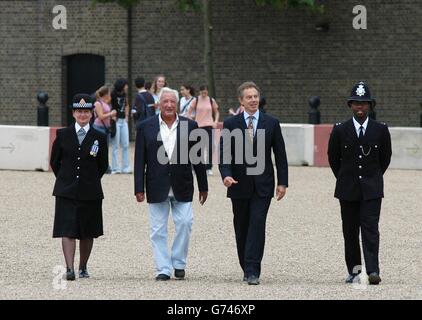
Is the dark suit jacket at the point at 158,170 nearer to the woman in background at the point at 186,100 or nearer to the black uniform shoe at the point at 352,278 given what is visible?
the black uniform shoe at the point at 352,278

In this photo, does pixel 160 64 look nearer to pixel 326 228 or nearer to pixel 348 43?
pixel 348 43

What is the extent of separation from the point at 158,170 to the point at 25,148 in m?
12.6

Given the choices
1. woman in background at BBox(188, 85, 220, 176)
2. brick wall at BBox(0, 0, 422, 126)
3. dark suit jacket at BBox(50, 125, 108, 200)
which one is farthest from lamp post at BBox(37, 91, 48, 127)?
dark suit jacket at BBox(50, 125, 108, 200)

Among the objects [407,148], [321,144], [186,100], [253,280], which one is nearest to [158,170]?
[253,280]

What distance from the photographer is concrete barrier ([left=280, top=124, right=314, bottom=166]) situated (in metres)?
25.1

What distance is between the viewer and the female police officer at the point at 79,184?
11602 mm

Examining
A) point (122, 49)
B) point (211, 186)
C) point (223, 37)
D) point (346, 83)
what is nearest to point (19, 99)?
point (122, 49)

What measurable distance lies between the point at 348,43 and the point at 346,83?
1.04 metres

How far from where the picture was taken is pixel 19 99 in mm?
37344

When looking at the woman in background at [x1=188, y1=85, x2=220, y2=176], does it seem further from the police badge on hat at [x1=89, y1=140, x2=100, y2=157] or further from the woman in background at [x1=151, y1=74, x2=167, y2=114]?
the police badge on hat at [x1=89, y1=140, x2=100, y2=157]

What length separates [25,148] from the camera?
78.5 ft

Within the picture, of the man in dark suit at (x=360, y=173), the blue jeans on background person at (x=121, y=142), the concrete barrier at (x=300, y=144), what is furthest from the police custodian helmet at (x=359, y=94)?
the concrete barrier at (x=300, y=144)

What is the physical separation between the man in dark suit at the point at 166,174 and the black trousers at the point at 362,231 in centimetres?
131

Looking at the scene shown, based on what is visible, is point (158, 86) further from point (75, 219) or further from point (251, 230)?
point (251, 230)
